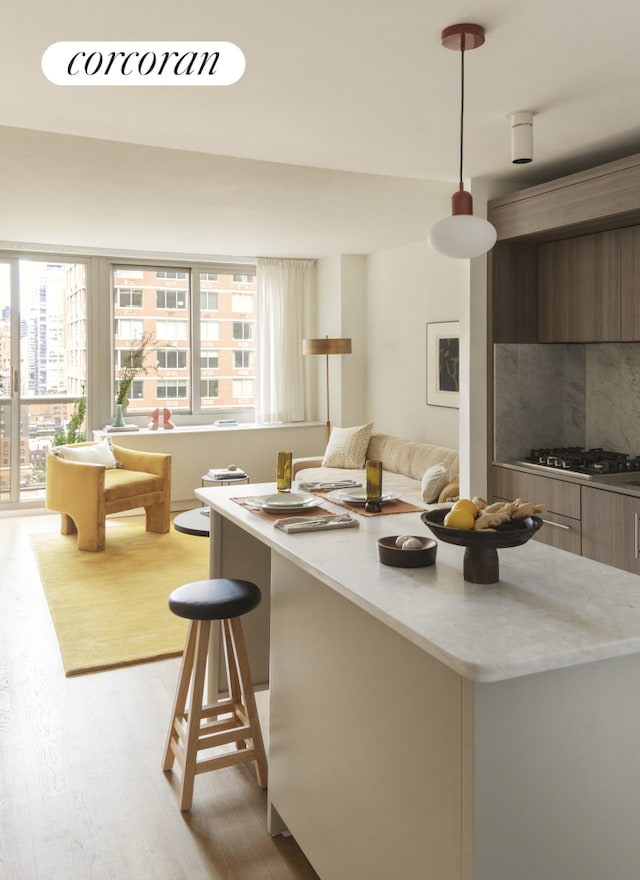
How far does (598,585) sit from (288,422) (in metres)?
6.43

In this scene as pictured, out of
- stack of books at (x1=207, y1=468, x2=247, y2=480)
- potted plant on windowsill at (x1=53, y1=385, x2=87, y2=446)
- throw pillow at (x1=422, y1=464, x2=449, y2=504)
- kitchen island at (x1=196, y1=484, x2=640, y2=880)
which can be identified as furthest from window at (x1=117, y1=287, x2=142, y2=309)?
kitchen island at (x1=196, y1=484, x2=640, y2=880)

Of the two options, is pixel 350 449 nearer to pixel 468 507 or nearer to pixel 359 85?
pixel 359 85

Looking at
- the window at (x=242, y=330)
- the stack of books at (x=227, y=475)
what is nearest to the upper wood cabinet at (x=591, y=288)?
the stack of books at (x=227, y=475)

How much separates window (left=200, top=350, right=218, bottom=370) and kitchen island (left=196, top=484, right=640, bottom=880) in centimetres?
607

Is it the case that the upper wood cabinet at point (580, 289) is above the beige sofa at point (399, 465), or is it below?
above

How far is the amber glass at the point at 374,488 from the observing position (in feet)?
8.58

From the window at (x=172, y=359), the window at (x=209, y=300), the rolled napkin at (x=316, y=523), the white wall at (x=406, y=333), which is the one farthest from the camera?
the window at (x=209, y=300)

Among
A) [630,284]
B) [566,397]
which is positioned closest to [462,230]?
[630,284]

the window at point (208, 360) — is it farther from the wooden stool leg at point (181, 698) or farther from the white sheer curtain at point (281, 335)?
the wooden stool leg at point (181, 698)

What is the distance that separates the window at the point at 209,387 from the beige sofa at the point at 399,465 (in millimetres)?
1464

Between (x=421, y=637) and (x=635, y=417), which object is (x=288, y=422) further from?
(x=421, y=637)

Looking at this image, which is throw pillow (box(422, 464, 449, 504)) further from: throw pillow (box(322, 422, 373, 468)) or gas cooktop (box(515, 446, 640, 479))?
throw pillow (box(322, 422, 373, 468))

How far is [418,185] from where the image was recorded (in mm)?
4586

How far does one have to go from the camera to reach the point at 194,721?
8.07ft
